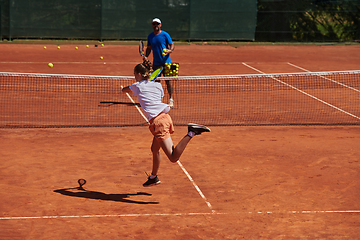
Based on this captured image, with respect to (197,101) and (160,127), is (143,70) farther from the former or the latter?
(197,101)

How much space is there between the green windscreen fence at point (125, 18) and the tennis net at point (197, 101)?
8395 mm

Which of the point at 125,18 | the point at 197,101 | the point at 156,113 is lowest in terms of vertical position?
the point at 197,101

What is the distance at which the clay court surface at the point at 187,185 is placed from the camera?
5.57 metres

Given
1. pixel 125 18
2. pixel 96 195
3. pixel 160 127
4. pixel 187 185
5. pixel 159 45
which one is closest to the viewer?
pixel 160 127

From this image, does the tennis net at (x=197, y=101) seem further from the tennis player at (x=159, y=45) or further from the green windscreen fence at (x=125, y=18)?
the green windscreen fence at (x=125, y=18)

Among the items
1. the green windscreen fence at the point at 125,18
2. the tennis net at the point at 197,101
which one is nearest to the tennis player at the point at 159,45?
the tennis net at the point at 197,101

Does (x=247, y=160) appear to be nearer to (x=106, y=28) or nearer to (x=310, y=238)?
(x=310, y=238)

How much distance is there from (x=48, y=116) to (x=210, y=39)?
15617 mm

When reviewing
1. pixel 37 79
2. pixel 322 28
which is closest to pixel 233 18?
pixel 322 28

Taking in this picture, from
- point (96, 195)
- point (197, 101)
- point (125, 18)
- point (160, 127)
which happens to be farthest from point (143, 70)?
point (125, 18)

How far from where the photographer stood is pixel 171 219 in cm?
580

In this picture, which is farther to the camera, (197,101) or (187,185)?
(197,101)

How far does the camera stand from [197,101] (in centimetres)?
1305

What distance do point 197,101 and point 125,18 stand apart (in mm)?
12230
